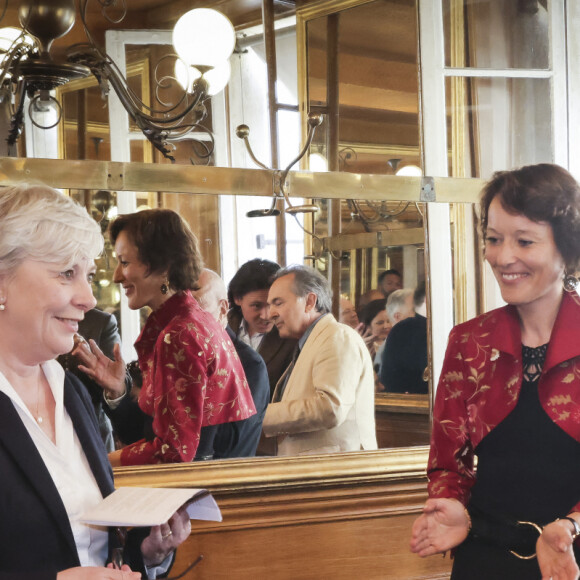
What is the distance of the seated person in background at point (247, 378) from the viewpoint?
2615mm

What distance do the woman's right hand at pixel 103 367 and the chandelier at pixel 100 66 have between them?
0.63m

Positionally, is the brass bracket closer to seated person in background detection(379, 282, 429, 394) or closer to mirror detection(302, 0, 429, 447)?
mirror detection(302, 0, 429, 447)

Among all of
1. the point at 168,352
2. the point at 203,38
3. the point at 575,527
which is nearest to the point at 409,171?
the point at 203,38

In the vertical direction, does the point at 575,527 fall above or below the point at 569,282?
below

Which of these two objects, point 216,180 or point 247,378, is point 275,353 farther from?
point 216,180

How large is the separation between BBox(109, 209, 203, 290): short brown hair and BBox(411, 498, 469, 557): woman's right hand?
3.37 ft

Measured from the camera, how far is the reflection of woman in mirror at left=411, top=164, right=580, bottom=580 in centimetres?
185

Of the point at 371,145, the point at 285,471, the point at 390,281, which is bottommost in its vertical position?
the point at 285,471

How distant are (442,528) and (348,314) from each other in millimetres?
1078

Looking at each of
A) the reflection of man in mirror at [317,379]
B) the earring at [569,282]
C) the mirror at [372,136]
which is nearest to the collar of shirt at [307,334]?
the reflection of man in mirror at [317,379]

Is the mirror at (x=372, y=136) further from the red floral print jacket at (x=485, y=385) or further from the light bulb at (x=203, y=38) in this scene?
the red floral print jacket at (x=485, y=385)

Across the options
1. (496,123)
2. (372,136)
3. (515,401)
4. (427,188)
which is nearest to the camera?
(515,401)

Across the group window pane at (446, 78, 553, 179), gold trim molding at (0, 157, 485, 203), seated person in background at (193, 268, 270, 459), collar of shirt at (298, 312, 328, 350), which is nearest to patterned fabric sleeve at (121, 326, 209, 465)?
seated person in background at (193, 268, 270, 459)

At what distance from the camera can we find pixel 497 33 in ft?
10.7
